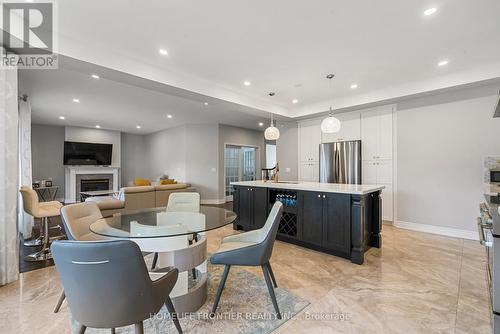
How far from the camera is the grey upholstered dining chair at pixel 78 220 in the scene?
6.46 ft

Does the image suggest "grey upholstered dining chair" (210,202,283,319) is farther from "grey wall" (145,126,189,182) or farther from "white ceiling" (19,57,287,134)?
"grey wall" (145,126,189,182)

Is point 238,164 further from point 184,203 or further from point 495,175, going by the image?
point 495,175

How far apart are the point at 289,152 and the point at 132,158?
23.5ft

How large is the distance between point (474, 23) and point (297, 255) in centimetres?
335

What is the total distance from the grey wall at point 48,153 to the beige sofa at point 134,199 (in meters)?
4.18

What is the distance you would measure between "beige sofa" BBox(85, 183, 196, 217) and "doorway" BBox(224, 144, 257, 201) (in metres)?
2.59

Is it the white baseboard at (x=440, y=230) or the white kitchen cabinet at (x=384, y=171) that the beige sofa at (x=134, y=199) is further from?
the white baseboard at (x=440, y=230)

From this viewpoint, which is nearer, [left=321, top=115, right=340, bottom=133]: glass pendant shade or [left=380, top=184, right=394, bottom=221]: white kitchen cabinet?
[left=321, top=115, right=340, bottom=133]: glass pendant shade

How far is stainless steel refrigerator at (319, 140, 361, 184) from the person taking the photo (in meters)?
5.03

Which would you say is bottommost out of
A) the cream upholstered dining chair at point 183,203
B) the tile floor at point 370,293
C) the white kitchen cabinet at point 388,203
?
the tile floor at point 370,293

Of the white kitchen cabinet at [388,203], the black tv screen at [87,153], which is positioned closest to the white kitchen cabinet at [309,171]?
the white kitchen cabinet at [388,203]

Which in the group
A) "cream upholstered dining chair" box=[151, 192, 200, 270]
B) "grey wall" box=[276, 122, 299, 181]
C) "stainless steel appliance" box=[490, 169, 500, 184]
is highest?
"grey wall" box=[276, 122, 299, 181]

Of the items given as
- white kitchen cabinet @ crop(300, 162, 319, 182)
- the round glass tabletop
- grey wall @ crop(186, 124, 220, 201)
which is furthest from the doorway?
the round glass tabletop

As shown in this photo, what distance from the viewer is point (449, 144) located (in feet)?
13.2
